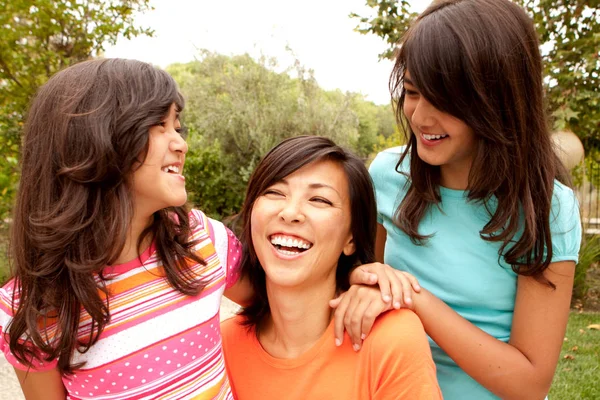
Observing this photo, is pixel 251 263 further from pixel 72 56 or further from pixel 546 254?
pixel 72 56

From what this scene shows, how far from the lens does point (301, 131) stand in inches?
390

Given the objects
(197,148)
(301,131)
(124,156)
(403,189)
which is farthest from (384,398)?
(197,148)

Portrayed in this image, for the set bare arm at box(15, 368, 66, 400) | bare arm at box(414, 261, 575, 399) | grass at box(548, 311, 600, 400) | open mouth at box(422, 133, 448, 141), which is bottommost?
grass at box(548, 311, 600, 400)

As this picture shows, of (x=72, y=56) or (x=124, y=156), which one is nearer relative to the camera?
(x=124, y=156)

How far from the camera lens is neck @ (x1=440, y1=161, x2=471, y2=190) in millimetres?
1887

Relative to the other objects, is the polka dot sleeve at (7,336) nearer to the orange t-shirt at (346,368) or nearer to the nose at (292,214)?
the orange t-shirt at (346,368)

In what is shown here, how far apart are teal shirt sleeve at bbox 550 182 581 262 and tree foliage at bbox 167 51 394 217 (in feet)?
26.0

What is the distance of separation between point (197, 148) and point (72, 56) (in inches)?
150

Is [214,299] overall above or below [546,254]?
below

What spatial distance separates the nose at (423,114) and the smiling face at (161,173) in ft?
2.55

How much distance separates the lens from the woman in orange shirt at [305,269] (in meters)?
1.77

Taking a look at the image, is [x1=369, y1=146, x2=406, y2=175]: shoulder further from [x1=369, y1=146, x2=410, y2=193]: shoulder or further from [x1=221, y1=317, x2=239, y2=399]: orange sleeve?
[x1=221, y1=317, x2=239, y2=399]: orange sleeve

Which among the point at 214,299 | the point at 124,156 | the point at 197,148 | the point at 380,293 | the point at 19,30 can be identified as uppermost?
the point at 19,30

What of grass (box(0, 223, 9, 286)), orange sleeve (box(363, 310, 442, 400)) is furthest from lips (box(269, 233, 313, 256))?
grass (box(0, 223, 9, 286))
